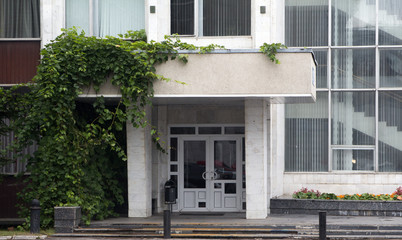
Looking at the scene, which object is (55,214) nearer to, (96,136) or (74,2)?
(96,136)

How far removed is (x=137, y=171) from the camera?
57.5ft

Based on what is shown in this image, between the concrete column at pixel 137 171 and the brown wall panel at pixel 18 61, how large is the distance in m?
3.61

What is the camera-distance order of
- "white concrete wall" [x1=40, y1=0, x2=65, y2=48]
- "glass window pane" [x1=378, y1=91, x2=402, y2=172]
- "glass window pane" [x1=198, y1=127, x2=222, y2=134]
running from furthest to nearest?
"glass window pane" [x1=378, y1=91, x2=402, y2=172] → "glass window pane" [x1=198, y1=127, x2=222, y2=134] → "white concrete wall" [x1=40, y1=0, x2=65, y2=48]

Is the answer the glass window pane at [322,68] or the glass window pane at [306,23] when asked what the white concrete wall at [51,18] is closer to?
the glass window pane at [306,23]

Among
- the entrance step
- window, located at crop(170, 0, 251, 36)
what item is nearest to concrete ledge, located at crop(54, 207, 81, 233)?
the entrance step

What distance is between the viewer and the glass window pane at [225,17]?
17.9 metres

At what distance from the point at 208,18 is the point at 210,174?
15.2 feet

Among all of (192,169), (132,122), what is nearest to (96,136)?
(132,122)

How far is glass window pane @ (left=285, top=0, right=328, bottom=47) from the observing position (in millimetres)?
20406

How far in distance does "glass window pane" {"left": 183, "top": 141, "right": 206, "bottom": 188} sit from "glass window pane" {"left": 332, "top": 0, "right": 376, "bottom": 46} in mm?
5310

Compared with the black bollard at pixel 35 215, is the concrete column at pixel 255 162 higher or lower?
higher

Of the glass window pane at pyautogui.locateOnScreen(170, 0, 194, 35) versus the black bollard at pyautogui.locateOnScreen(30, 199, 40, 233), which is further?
the glass window pane at pyautogui.locateOnScreen(170, 0, 194, 35)

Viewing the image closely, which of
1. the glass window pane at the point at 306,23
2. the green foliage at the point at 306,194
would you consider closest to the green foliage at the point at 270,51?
the glass window pane at the point at 306,23

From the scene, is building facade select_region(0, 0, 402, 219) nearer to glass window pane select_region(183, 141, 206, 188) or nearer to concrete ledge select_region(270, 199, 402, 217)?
glass window pane select_region(183, 141, 206, 188)
